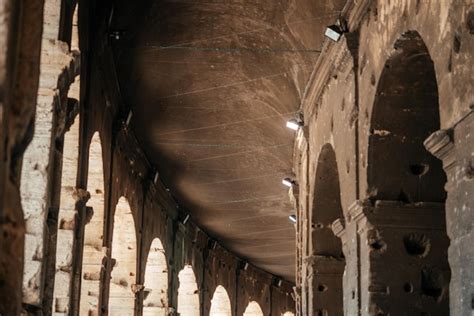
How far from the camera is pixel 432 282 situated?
Result: 8.17 meters

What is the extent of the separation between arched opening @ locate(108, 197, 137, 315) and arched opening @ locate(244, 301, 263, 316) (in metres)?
14.7

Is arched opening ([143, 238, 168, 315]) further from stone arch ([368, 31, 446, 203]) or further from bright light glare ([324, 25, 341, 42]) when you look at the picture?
stone arch ([368, 31, 446, 203])

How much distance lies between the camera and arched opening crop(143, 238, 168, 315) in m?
18.0

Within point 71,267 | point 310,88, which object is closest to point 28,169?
point 71,267

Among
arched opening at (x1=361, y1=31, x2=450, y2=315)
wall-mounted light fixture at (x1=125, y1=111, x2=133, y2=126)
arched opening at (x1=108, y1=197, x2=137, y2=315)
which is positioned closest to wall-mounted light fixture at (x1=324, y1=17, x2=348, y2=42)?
arched opening at (x1=361, y1=31, x2=450, y2=315)

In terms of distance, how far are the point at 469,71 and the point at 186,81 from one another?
26.9 feet

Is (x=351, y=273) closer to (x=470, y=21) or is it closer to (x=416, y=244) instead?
(x=416, y=244)

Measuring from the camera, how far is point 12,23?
2.53 meters

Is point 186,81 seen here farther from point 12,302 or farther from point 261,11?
point 12,302

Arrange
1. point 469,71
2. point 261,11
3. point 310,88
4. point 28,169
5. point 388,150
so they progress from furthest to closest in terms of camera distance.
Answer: point 310,88 < point 261,11 < point 388,150 < point 28,169 < point 469,71

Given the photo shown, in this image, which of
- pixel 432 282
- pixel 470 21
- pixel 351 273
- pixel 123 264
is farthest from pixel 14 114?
pixel 123 264

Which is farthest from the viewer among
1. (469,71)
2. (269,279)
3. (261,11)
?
(269,279)

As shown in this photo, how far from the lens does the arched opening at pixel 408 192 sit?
26.5 feet

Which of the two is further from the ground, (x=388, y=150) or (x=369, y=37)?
(x=369, y=37)
